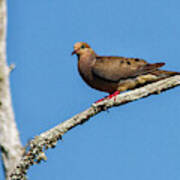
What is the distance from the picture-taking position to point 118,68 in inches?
312

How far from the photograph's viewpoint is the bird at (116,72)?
7594 millimetres

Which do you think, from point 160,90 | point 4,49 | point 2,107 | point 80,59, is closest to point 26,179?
point 2,107

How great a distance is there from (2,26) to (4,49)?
25 centimetres

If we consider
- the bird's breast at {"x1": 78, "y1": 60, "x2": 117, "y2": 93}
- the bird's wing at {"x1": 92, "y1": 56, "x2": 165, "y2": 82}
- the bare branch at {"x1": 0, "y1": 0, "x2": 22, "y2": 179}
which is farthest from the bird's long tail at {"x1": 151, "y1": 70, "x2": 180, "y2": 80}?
the bare branch at {"x1": 0, "y1": 0, "x2": 22, "y2": 179}

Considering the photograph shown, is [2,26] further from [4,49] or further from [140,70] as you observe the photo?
[140,70]

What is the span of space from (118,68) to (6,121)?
3.39 metres

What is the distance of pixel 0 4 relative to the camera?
16.3 ft

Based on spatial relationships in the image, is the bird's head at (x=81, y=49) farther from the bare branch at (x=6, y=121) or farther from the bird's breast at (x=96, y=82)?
the bare branch at (x=6, y=121)

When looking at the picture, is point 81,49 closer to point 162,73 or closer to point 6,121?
point 162,73

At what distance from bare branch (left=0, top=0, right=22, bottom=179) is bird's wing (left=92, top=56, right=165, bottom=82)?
2956 mm

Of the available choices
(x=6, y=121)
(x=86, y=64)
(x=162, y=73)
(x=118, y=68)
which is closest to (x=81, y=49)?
(x=86, y=64)

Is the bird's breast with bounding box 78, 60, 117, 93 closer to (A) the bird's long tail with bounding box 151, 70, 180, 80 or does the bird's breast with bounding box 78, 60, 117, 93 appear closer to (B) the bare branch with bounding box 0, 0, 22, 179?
(A) the bird's long tail with bounding box 151, 70, 180, 80

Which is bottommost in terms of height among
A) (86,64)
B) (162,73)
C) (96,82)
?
(162,73)

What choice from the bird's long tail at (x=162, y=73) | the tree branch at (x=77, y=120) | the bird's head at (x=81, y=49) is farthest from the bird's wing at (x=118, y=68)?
the tree branch at (x=77, y=120)
